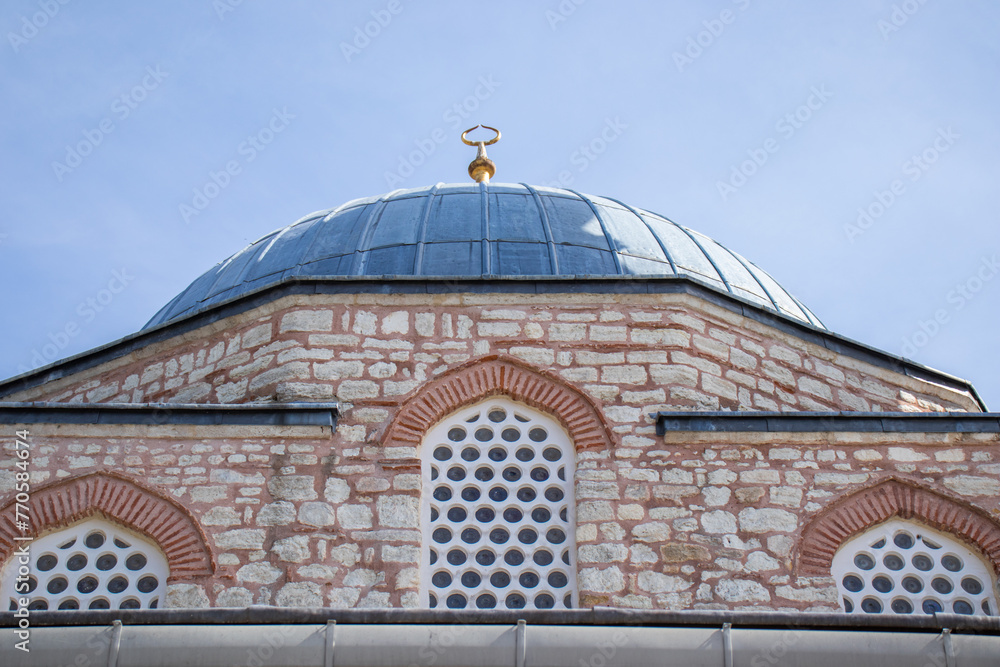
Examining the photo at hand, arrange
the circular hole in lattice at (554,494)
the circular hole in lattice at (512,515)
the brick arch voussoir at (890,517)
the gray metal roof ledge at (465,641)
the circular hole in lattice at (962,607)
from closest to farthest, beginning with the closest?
the gray metal roof ledge at (465,641) → the circular hole in lattice at (962,607) → the brick arch voussoir at (890,517) → the circular hole in lattice at (512,515) → the circular hole in lattice at (554,494)

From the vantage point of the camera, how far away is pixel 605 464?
763cm

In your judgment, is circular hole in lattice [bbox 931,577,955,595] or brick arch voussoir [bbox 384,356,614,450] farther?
brick arch voussoir [bbox 384,356,614,450]

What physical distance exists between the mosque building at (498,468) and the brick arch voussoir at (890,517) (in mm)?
15

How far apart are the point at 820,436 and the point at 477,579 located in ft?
8.11

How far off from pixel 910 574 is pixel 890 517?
38 centimetres

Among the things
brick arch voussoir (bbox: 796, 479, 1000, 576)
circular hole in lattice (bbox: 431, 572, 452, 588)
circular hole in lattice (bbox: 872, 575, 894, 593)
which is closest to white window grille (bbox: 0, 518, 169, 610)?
circular hole in lattice (bbox: 431, 572, 452, 588)

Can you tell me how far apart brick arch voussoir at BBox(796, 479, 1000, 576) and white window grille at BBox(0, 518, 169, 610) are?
4.04 metres

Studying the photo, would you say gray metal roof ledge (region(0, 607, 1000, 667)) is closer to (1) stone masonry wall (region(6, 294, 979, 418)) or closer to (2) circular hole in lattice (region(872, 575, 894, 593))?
(2) circular hole in lattice (region(872, 575, 894, 593))

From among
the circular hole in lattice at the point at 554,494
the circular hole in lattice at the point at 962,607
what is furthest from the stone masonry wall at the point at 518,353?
the circular hole in lattice at the point at 962,607

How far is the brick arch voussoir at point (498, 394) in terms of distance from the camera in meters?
7.77

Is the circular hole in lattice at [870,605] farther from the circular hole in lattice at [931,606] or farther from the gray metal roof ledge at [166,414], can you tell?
the gray metal roof ledge at [166,414]

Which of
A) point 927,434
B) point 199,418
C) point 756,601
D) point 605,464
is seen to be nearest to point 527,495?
point 605,464

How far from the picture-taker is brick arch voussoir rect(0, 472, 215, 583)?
23.5 feet

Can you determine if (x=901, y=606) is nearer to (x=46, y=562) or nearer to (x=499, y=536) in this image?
(x=499, y=536)
